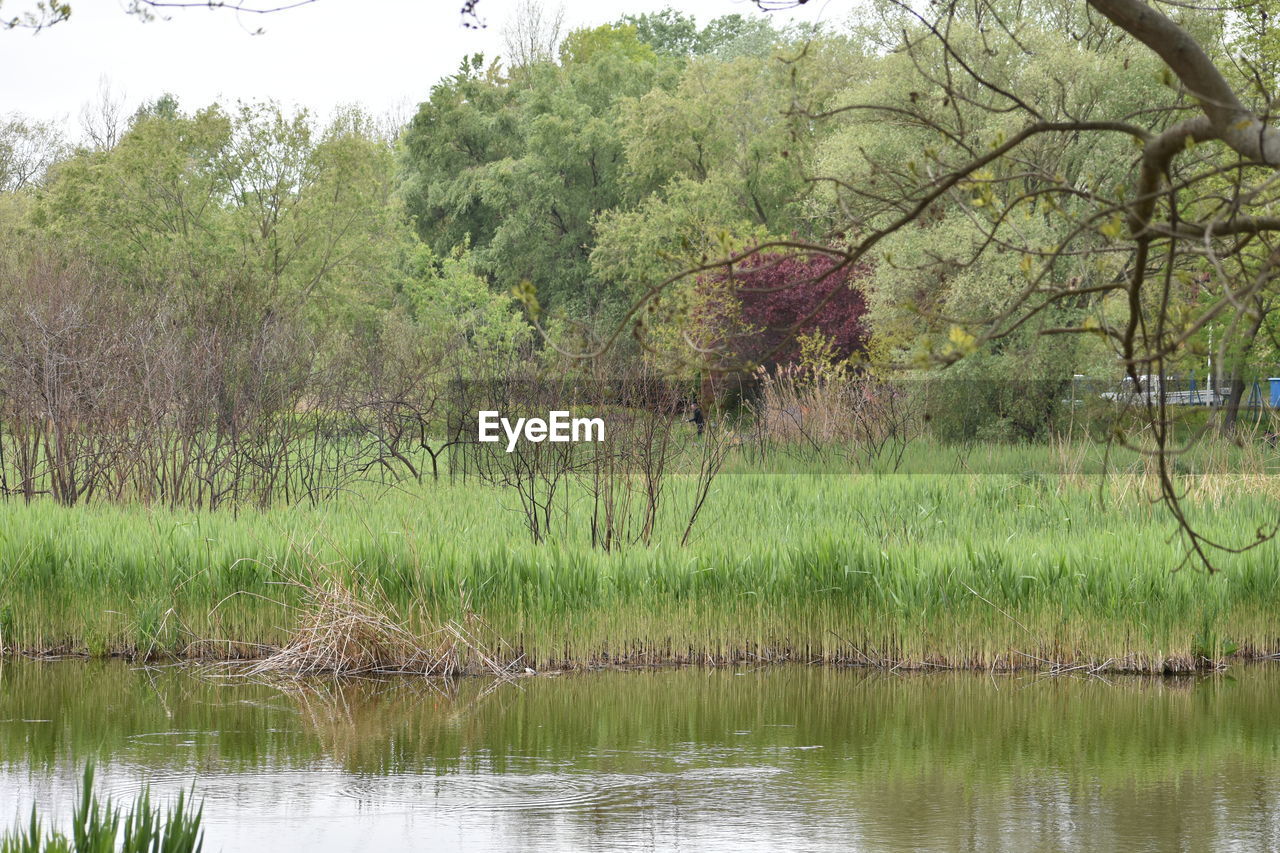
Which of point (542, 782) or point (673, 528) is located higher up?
point (673, 528)

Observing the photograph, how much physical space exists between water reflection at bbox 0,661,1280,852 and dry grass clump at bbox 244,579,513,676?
0.95ft

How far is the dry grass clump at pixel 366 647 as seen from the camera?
408 inches

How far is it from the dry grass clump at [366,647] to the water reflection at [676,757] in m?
0.29

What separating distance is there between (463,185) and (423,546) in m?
34.9

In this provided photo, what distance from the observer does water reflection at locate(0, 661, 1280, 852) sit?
265 inches

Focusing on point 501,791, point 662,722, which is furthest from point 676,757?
point 501,791

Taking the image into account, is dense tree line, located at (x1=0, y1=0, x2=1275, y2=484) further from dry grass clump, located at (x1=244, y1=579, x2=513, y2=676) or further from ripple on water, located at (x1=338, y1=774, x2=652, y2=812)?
ripple on water, located at (x1=338, y1=774, x2=652, y2=812)

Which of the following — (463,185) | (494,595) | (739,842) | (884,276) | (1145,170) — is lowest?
(739,842)

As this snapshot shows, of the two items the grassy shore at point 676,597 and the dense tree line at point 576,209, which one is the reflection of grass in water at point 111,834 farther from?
the dense tree line at point 576,209

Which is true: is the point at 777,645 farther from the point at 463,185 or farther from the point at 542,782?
the point at 463,185

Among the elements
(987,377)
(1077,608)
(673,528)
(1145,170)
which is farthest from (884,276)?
(1145,170)

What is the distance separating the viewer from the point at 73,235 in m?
33.6

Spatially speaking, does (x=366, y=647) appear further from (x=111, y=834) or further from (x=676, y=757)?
(x=111, y=834)

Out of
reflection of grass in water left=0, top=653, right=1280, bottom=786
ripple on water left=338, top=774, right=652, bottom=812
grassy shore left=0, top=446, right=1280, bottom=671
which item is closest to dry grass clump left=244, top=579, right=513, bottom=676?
grassy shore left=0, top=446, right=1280, bottom=671
